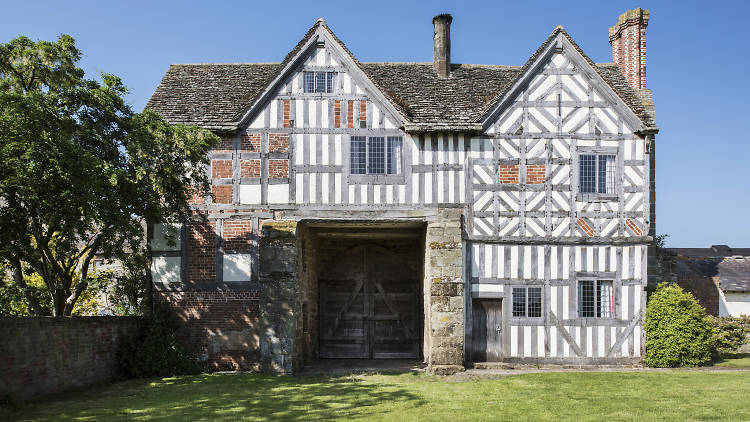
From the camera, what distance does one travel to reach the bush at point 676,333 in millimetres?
15734

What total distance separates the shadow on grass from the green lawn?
2 centimetres

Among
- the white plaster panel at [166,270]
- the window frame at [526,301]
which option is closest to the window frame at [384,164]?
the window frame at [526,301]

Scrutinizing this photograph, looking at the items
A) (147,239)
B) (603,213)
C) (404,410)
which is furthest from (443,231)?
(147,239)

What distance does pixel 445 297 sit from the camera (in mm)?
15172

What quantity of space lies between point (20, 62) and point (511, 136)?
1191 cm

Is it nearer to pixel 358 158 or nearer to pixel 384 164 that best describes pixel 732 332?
pixel 384 164

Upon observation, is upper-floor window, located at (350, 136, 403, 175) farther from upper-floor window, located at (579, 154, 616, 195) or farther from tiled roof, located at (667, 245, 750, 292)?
tiled roof, located at (667, 245, 750, 292)

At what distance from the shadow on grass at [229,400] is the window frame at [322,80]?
7.63 metres

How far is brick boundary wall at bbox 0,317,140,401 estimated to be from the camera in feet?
34.6

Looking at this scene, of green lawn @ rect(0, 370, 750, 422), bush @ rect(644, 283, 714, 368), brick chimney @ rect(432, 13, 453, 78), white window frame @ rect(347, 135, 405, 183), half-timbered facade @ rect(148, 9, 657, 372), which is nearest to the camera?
green lawn @ rect(0, 370, 750, 422)

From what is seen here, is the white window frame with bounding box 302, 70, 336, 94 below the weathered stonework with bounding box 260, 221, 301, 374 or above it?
above

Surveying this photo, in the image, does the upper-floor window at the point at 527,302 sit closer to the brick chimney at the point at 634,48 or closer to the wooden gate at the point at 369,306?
the wooden gate at the point at 369,306

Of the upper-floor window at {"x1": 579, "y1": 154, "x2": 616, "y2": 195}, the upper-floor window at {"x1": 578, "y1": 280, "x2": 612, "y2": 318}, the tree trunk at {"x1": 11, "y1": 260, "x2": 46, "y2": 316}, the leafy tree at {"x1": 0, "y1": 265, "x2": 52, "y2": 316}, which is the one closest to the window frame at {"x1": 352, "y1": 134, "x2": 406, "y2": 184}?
the upper-floor window at {"x1": 579, "y1": 154, "x2": 616, "y2": 195}

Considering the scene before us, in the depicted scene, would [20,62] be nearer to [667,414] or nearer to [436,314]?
[436,314]
